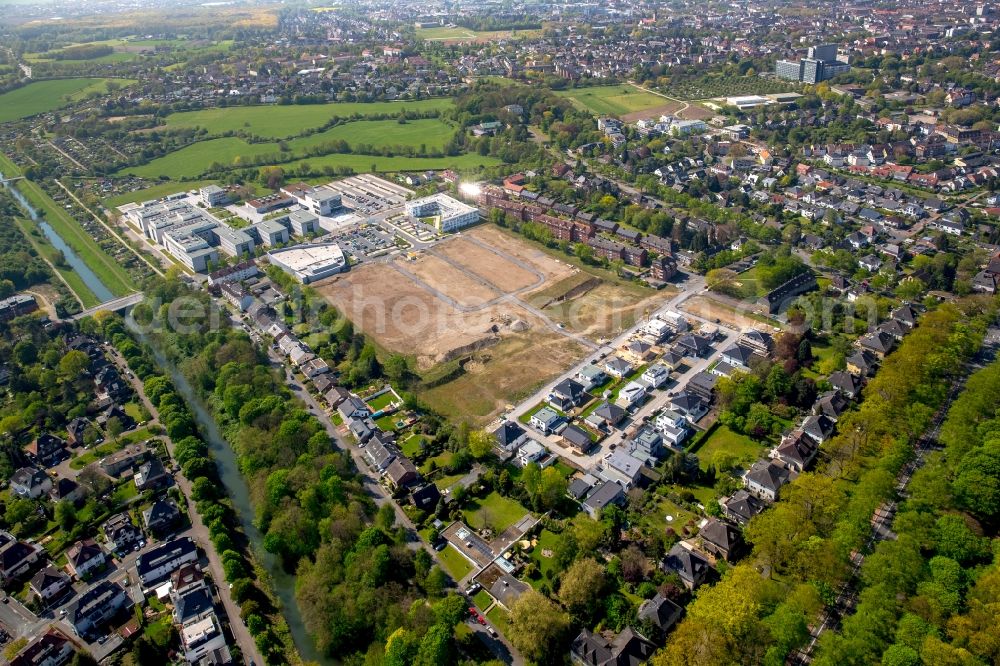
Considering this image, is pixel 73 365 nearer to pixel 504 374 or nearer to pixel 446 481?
pixel 446 481

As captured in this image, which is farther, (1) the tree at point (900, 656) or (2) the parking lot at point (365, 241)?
(2) the parking lot at point (365, 241)

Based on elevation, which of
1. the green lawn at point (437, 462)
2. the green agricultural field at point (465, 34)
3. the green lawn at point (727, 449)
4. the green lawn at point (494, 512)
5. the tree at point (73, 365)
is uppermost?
the green agricultural field at point (465, 34)

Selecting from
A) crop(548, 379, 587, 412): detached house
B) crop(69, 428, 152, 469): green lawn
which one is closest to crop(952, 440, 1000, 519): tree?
crop(548, 379, 587, 412): detached house

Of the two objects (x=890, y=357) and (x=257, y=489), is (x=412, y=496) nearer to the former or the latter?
(x=257, y=489)

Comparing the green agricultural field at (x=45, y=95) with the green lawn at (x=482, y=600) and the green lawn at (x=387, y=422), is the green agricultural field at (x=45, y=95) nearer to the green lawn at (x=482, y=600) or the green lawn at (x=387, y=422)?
the green lawn at (x=387, y=422)

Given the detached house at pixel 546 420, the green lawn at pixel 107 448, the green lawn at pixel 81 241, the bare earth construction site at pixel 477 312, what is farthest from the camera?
the green lawn at pixel 81 241

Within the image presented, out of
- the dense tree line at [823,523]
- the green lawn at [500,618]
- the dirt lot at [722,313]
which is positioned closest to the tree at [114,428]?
the green lawn at [500,618]
